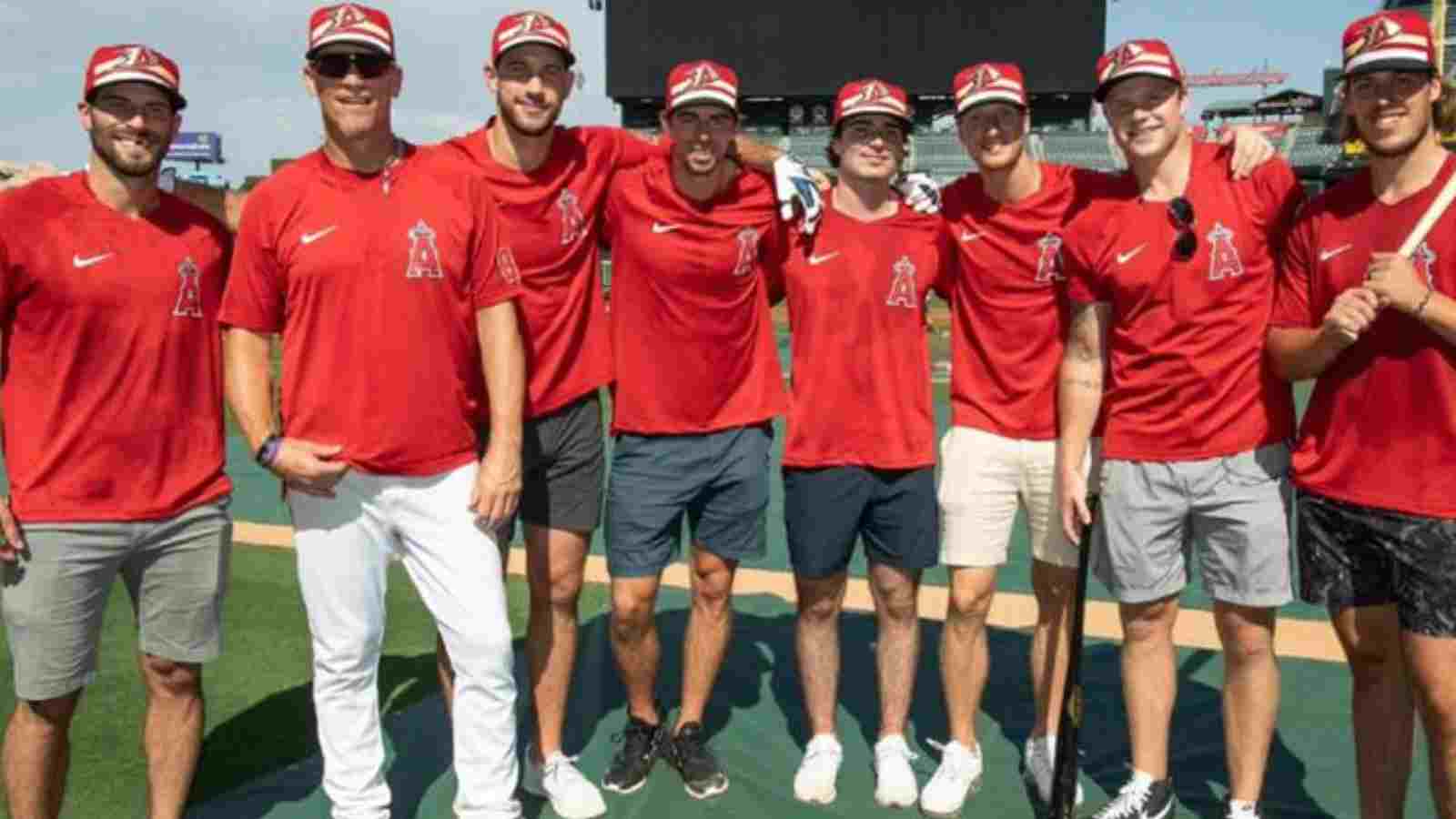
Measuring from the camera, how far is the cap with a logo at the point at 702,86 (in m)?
3.63

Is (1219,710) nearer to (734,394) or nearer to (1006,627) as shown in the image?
(1006,627)

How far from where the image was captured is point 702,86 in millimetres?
3641

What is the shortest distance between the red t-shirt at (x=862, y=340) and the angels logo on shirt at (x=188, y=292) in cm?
173

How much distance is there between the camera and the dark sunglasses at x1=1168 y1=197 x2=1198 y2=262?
321 centimetres

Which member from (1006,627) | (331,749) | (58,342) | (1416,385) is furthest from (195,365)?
(1006,627)

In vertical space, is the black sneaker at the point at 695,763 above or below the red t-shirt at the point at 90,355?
below

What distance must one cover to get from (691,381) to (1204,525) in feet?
5.23

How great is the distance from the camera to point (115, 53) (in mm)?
3129

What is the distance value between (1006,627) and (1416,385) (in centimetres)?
274

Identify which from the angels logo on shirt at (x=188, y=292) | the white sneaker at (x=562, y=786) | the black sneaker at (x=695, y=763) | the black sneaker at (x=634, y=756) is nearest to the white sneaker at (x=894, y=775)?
the black sneaker at (x=695, y=763)

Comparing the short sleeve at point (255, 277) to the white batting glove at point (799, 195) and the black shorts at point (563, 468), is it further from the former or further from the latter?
the white batting glove at point (799, 195)

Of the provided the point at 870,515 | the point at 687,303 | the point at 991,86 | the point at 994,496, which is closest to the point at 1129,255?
the point at 991,86

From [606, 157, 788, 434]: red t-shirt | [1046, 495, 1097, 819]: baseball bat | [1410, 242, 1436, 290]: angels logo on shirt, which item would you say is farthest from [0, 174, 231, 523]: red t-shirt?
[1410, 242, 1436, 290]: angels logo on shirt

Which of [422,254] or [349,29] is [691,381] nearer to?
[422,254]
